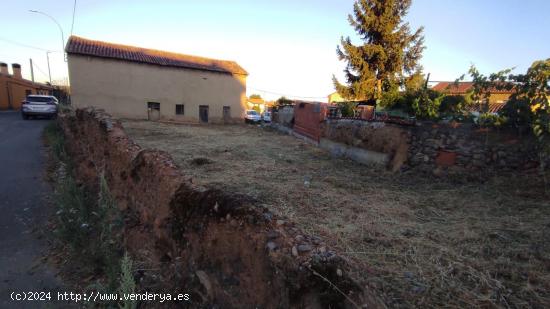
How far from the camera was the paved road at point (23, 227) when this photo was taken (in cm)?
301

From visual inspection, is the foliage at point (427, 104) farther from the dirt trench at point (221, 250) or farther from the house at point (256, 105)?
the house at point (256, 105)

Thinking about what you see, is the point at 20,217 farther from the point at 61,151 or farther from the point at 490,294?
the point at 490,294

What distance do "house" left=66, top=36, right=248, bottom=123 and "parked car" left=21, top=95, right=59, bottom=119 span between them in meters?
1.24

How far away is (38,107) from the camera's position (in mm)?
16719

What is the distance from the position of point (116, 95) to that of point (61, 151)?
13.4 m

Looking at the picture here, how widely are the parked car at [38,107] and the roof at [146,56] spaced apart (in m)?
3.24

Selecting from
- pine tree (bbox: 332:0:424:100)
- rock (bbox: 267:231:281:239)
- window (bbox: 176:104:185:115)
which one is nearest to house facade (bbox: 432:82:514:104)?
rock (bbox: 267:231:281:239)

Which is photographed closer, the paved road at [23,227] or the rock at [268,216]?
the rock at [268,216]

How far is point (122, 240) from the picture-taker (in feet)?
11.1

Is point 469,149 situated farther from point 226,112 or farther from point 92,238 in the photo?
point 226,112

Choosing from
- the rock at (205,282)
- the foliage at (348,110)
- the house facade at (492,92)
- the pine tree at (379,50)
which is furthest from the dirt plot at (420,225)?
the pine tree at (379,50)

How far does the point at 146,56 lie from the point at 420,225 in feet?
71.8

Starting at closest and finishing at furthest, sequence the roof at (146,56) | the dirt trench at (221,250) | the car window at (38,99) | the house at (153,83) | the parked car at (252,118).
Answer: the dirt trench at (221,250)
the car window at (38,99)
the house at (153,83)
the roof at (146,56)
the parked car at (252,118)

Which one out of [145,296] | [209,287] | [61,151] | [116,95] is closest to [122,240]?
[145,296]
